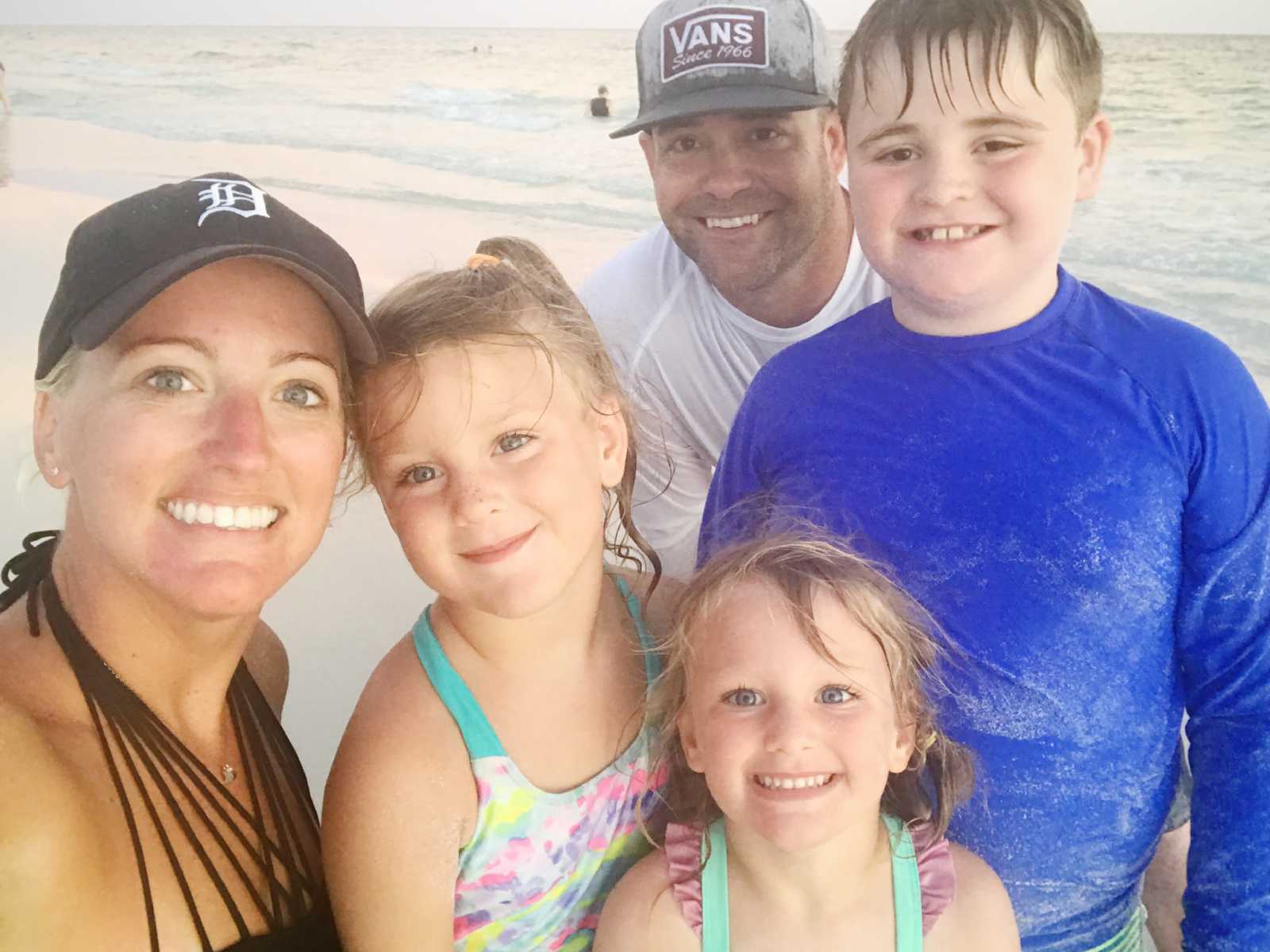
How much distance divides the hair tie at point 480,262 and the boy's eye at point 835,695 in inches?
29.4

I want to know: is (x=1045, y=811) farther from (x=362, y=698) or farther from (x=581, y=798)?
(x=362, y=698)

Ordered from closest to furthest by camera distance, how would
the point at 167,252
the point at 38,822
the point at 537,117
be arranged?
the point at 38,822 → the point at 167,252 → the point at 537,117

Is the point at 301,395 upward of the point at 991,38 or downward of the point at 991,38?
downward

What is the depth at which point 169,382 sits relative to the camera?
3.42 ft

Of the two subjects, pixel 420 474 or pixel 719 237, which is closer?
pixel 420 474

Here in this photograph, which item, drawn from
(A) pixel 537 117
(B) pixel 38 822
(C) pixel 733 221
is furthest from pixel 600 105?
(B) pixel 38 822

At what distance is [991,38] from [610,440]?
28.8 inches

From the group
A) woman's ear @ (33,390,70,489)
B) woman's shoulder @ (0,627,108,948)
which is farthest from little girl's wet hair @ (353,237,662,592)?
woman's shoulder @ (0,627,108,948)

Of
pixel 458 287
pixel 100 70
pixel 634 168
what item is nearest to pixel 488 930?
pixel 458 287

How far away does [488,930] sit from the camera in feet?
4.20

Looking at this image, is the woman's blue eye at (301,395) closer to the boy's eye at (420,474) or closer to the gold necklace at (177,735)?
the boy's eye at (420,474)

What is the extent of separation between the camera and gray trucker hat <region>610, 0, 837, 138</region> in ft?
6.46

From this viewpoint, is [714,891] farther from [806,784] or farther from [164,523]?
[164,523]

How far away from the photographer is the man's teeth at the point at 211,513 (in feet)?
3.34
